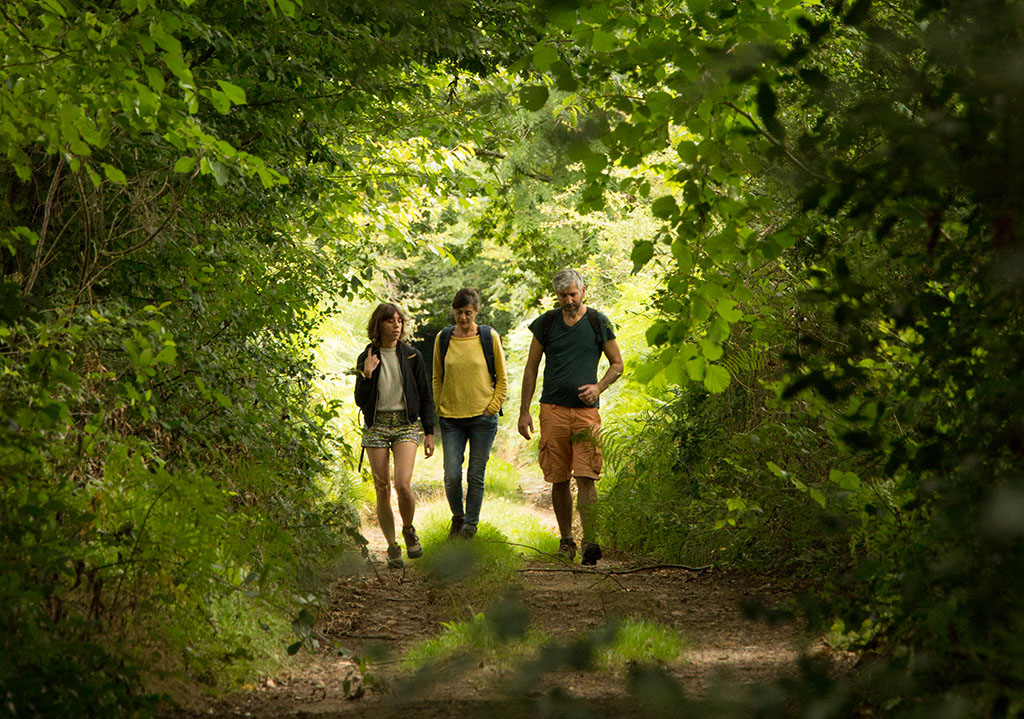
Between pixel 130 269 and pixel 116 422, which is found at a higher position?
pixel 130 269

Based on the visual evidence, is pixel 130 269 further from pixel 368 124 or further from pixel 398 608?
pixel 368 124

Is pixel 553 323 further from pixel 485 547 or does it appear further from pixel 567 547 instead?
pixel 485 547

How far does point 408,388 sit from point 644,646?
3791 mm

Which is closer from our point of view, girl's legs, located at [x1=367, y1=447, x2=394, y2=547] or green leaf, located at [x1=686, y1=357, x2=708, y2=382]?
green leaf, located at [x1=686, y1=357, x2=708, y2=382]

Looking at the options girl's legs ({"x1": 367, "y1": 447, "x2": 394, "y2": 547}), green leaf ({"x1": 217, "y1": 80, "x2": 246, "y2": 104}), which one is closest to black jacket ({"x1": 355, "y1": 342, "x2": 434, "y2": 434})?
girl's legs ({"x1": 367, "y1": 447, "x2": 394, "y2": 547})

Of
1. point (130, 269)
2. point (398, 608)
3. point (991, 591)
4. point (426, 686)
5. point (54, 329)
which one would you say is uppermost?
point (130, 269)

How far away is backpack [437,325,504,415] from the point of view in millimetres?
8375

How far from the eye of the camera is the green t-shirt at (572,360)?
7879 millimetres

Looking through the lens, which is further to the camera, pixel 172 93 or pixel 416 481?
pixel 416 481

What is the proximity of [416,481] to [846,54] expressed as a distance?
11.7m

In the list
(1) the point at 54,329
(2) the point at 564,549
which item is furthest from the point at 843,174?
(2) the point at 564,549

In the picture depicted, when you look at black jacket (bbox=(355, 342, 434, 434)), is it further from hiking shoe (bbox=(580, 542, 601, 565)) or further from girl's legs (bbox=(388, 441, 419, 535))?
hiking shoe (bbox=(580, 542, 601, 565))

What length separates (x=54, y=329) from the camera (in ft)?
12.8

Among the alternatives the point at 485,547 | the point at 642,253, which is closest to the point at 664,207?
the point at 642,253
